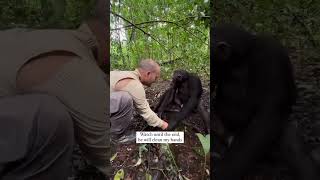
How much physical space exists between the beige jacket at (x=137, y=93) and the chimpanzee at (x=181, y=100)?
0.07 meters

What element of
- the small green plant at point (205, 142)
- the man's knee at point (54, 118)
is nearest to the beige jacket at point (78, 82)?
the man's knee at point (54, 118)

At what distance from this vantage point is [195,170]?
4070 mm

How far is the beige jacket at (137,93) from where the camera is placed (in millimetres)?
4051

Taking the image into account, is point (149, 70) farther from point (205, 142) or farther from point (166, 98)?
point (205, 142)

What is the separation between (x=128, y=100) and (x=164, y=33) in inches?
22.4

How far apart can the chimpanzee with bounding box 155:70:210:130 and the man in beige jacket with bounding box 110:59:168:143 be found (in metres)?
0.07

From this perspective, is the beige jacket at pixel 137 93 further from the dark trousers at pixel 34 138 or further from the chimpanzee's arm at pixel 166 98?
the dark trousers at pixel 34 138

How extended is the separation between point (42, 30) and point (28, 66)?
301 millimetres

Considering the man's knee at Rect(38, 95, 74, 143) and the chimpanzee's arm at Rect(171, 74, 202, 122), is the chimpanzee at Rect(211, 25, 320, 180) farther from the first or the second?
the man's knee at Rect(38, 95, 74, 143)

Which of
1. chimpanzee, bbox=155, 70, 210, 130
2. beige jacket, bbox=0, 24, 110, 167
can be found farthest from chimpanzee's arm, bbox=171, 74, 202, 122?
beige jacket, bbox=0, 24, 110, 167

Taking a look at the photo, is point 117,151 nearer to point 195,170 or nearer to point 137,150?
point 137,150

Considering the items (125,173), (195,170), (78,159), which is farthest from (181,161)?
(78,159)

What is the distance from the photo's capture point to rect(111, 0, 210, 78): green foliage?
399cm

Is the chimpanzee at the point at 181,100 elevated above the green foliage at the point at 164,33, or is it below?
below
